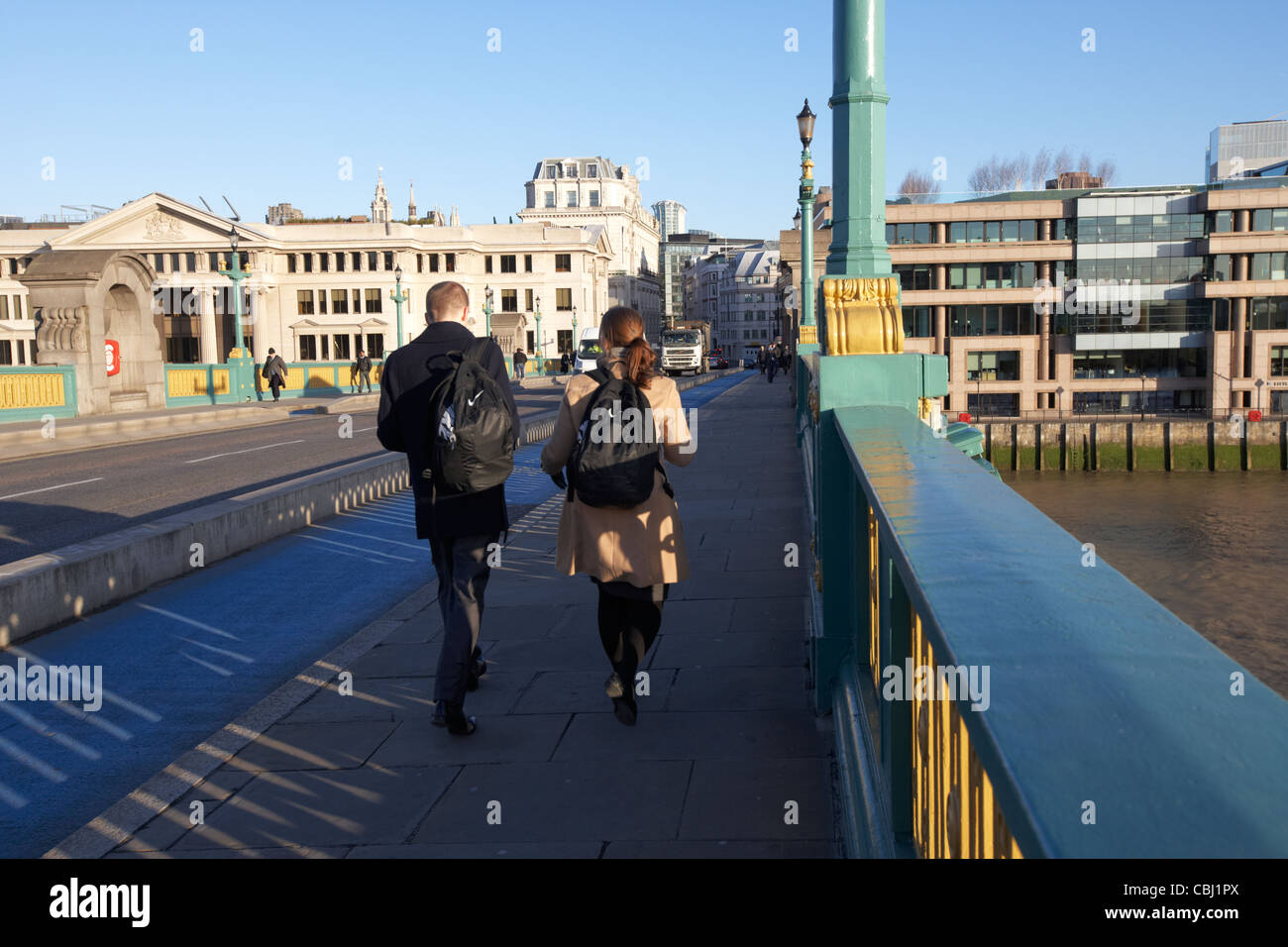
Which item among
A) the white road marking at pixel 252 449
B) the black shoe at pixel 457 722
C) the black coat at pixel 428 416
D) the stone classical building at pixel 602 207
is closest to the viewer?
the black shoe at pixel 457 722

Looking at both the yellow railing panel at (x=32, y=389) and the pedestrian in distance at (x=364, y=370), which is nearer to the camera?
the yellow railing panel at (x=32, y=389)

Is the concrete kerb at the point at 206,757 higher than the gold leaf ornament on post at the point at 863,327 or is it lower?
lower

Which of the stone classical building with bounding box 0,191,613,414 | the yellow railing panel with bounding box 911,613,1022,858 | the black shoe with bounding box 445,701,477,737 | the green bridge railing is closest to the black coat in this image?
the black shoe with bounding box 445,701,477,737

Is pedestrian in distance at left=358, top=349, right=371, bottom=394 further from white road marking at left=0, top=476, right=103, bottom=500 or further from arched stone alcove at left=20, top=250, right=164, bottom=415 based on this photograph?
white road marking at left=0, top=476, right=103, bottom=500

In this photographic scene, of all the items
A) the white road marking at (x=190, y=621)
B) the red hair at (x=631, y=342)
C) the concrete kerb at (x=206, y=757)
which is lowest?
the white road marking at (x=190, y=621)

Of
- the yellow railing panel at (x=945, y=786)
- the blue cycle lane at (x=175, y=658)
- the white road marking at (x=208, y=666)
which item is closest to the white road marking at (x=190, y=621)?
the blue cycle lane at (x=175, y=658)

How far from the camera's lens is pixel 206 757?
15.6 feet

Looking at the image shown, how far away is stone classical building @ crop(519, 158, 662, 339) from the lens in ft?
456

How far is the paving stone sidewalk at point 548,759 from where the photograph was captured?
3854 mm

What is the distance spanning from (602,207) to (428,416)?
138356 millimetres

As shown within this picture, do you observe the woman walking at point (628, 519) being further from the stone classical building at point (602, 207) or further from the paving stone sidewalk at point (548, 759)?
the stone classical building at point (602, 207)

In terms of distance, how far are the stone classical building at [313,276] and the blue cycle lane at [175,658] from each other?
71.6 meters

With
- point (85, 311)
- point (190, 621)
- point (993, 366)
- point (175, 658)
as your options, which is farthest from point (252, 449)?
point (993, 366)

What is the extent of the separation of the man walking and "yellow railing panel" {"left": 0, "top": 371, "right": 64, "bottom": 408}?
24674mm
